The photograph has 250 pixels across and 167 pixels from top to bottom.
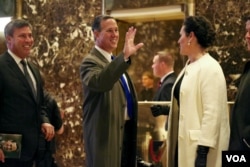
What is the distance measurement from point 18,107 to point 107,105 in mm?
618

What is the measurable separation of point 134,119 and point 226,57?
142 centimetres

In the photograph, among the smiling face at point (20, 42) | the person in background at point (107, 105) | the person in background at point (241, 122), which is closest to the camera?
the person in background at point (241, 122)

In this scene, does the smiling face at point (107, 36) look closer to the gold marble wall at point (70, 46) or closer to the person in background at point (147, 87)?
the gold marble wall at point (70, 46)

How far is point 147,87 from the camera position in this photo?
514 cm

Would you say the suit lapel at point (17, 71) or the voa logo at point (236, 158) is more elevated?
the suit lapel at point (17, 71)

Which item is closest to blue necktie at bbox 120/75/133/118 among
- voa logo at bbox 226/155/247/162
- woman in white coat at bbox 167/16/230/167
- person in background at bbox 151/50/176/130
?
woman in white coat at bbox 167/16/230/167

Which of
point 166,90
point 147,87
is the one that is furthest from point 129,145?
point 147,87

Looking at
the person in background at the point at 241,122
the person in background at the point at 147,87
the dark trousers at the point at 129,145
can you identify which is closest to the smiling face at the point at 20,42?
the dark trousers at the point at 129,145

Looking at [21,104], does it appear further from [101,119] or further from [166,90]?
[166,90]

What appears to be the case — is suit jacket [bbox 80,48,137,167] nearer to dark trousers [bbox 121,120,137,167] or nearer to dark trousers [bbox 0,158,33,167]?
Answer: dark trousers [bbox 121,120,137,167]

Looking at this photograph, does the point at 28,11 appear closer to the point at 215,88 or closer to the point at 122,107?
the point at 122,107

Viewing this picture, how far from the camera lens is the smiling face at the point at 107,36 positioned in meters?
3.24

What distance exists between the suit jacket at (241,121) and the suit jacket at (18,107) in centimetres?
136

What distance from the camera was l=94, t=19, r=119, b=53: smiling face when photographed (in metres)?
3.24
